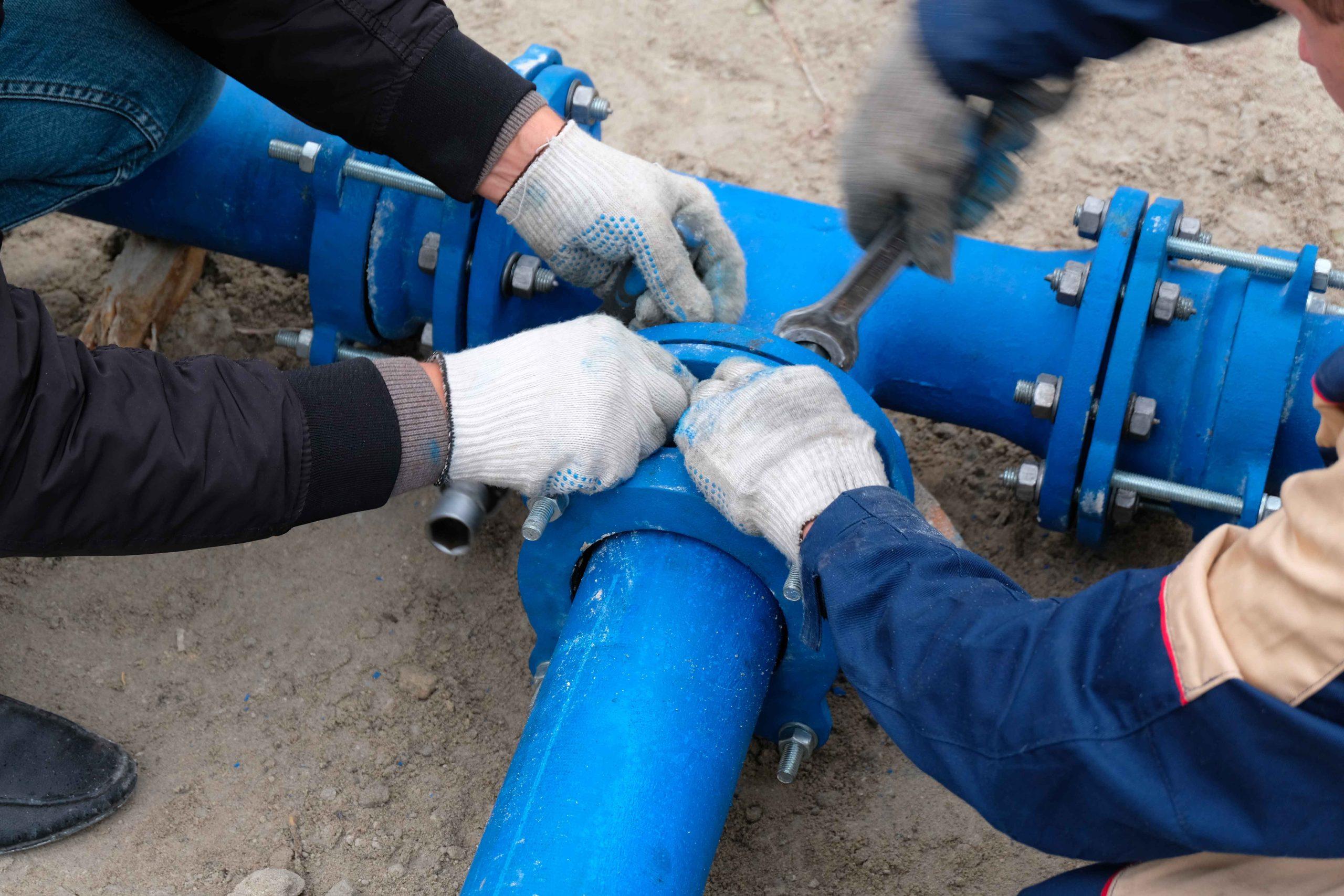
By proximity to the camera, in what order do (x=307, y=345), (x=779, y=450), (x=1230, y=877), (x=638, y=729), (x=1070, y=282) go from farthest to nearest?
(x=307, y=345), (x=1070, y=282), (x=779, y=450), (x=638, y=729), (x=1230, y=877)

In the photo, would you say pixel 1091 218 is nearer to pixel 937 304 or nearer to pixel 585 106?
A: pixel 937 304

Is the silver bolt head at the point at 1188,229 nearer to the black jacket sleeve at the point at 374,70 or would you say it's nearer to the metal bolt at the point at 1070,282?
the metal bolt at the point at 1070,282

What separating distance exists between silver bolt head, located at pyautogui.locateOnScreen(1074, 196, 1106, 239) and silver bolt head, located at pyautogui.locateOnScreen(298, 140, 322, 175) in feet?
3.63

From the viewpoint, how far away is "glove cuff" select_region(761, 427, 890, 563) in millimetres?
1319

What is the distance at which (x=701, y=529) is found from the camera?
55.2 inches

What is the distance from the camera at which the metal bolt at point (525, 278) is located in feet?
5.65

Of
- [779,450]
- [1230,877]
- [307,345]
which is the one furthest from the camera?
[307,345]

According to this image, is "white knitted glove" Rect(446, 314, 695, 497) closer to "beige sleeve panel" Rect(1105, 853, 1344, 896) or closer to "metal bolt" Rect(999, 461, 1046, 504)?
"metal bolt" Rect(999, 461, 1046, 504)

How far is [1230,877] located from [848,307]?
30.2 inches

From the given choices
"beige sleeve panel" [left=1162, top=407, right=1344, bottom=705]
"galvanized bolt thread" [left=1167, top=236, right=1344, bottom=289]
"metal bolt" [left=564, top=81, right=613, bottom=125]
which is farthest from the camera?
"metal bolt" [left=564, top=81, right=613, bottom=125]

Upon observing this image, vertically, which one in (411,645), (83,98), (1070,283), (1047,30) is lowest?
(411,645)

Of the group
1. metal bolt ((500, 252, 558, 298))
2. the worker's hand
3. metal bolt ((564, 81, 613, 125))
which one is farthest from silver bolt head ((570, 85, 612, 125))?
the worker's hand

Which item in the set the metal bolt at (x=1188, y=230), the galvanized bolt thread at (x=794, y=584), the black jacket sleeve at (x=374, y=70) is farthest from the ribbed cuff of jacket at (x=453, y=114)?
the metal bolt at (x=1188, y=230)

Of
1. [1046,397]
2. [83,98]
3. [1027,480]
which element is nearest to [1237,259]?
[1046,397]
